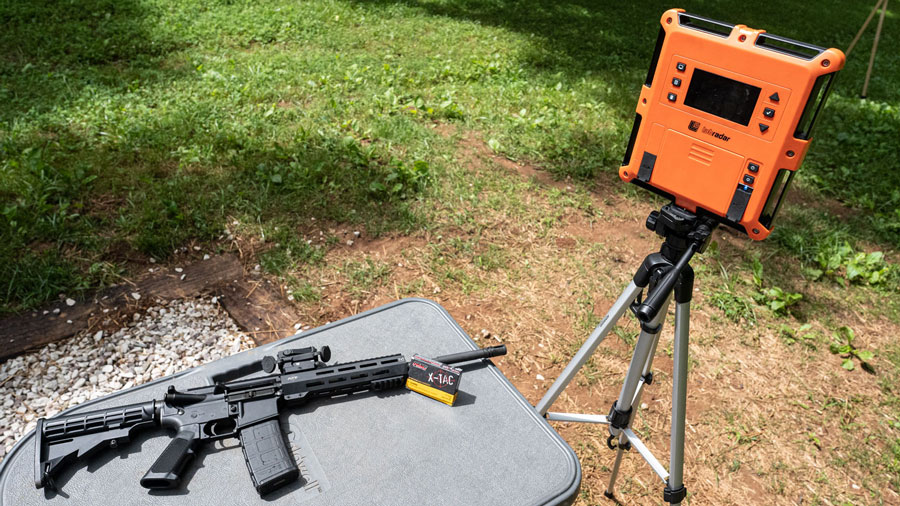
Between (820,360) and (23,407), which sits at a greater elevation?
(820,360)

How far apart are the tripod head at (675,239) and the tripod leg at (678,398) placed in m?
0.15

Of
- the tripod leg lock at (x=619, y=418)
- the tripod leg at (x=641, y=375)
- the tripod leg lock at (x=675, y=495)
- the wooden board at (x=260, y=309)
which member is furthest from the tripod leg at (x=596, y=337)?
the wooden board at (x=260, y=309)

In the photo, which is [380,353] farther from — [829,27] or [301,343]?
[829,27]

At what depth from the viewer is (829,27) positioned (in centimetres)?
964

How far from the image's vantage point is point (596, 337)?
1.94 meters

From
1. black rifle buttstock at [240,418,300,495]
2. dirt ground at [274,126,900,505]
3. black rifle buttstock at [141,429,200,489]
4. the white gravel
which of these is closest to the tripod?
dirt ground at [274,126,900,505]

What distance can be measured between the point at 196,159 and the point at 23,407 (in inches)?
84.9

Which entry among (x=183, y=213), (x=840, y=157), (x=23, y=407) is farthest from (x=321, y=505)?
(x=840, y=157)

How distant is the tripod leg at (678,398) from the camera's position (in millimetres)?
1717

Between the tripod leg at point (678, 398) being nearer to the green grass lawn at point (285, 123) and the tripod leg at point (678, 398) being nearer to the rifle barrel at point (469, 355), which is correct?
the rifle barrel at point (469, 355)

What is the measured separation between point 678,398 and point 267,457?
1.30m

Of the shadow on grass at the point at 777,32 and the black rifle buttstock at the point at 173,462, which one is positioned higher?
the shadow on grass at the point at 777,32

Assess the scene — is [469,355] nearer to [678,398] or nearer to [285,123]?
[678,398]

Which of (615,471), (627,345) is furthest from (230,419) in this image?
(627,345)
